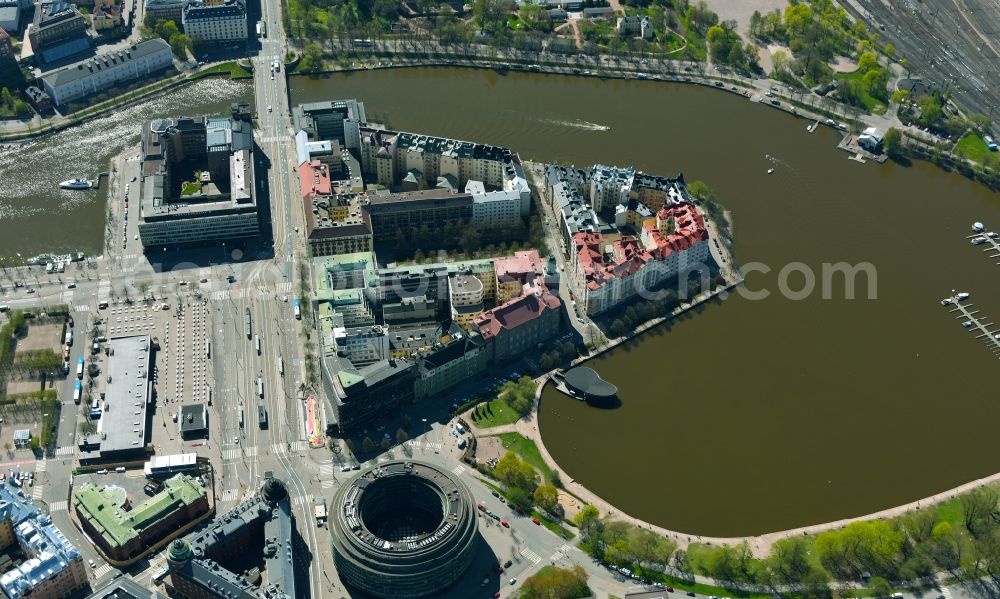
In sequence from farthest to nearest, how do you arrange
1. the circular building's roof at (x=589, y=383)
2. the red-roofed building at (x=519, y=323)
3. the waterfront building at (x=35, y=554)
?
1. the red-roofed building at (x=519, y=323)
2. the circular building's roof at (x=589, y=383)
3. the waterfront building at (x=35, y=554)

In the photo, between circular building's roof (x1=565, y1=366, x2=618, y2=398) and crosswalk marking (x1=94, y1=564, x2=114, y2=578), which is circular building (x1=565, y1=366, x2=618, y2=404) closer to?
circular building's roof (x1=565, y1=366, x2=618, y2=398)

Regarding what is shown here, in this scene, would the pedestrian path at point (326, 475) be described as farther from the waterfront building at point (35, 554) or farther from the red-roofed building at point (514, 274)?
the red-roofed building at point (514, 274)

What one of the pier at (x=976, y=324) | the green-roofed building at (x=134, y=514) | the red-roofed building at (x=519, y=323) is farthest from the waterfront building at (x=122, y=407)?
the pier at (x=976, y=324)

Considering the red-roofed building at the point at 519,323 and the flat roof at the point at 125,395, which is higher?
the red-roofed building at the point at 519,323

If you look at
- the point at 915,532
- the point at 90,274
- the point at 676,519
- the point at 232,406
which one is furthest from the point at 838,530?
the point at 90,274

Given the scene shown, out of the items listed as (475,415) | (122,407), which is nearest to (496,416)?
(475,415)

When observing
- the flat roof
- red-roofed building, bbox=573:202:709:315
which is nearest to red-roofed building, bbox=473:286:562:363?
red-roofed building, bbox=573:202:709:315

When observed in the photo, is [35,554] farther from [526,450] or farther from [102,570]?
[526,450]
